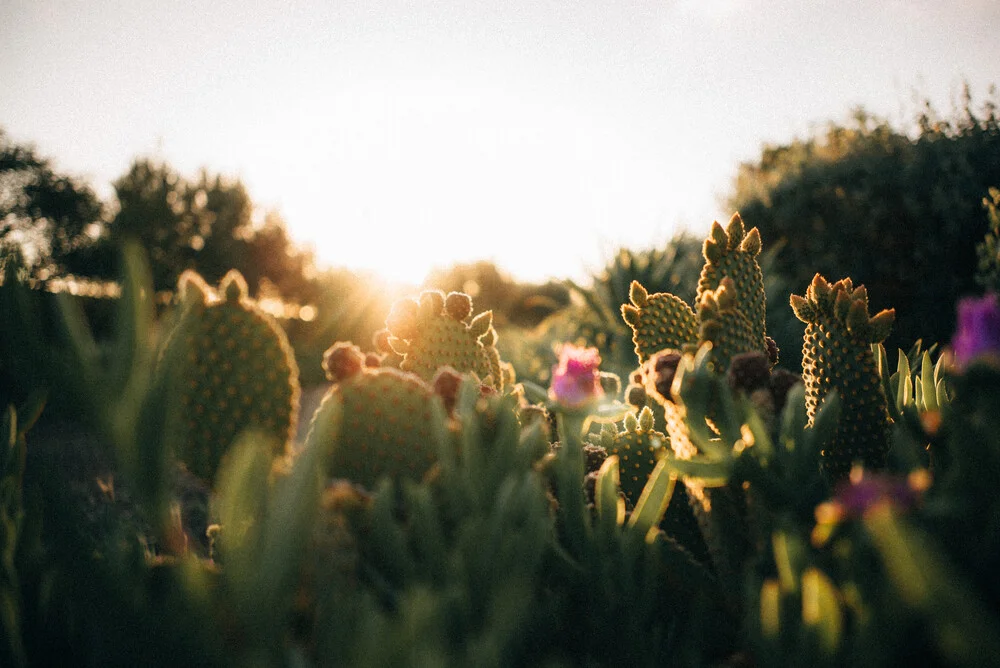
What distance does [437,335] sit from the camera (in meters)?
1.02

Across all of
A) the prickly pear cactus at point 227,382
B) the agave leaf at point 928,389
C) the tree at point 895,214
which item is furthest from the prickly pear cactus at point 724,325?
the tree at point 895,214

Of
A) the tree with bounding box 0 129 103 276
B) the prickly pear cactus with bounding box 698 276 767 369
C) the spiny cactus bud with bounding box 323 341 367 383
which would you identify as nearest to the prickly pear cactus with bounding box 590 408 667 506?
the prickly pear cactus with bounding box 698 276 767 369

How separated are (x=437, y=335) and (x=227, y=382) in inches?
15.7

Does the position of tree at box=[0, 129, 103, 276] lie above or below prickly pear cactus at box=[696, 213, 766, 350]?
above

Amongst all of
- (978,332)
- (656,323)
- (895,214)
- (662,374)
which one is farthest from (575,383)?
(895,214)

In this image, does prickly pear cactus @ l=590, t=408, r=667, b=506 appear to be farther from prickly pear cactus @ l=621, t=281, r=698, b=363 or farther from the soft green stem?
the soft green stem

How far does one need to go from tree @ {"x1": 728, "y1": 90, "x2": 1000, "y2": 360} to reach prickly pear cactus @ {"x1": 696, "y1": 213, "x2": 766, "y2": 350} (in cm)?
357

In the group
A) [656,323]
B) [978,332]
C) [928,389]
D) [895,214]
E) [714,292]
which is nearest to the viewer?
[978,332]

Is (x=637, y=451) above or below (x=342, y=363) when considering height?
below

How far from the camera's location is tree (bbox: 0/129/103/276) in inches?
682

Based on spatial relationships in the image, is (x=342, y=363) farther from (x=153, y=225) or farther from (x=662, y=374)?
(x=153, y=225)

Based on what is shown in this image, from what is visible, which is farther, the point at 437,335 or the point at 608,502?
the point at 437,335

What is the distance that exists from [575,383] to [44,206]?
22.3 metres

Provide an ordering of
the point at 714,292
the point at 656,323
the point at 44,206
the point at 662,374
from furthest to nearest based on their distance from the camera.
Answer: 1. the point at 44,206
2. the point at 656,323
3. the point at 714,292
4. the point at 662,374
